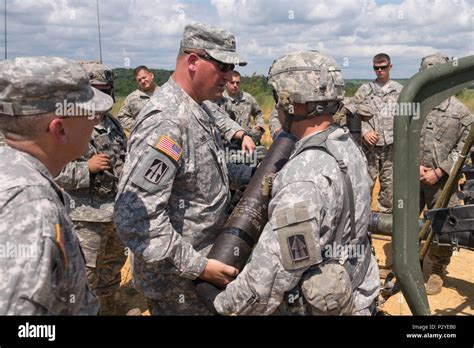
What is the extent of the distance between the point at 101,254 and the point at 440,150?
12.4 feet

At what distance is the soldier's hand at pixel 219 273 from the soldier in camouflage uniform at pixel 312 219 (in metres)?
0.17

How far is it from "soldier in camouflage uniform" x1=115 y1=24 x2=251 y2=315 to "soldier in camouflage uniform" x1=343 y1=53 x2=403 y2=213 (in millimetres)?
4362

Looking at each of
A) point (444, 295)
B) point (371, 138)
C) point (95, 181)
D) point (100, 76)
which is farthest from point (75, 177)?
point (371, 138)

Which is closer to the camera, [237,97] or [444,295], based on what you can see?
[444,295]

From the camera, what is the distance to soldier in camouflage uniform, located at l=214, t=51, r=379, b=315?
80.5 inches

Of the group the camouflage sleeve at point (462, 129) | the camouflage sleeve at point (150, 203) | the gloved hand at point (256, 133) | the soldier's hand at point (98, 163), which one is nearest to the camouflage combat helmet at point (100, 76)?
the soldier's hand at point (98, 163)

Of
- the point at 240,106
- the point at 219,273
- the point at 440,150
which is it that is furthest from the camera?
the point at 240,106

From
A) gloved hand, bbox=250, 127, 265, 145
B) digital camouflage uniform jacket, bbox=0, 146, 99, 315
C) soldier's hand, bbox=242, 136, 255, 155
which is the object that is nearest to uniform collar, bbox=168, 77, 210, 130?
digital camouflage uniform jacket, bbox=0, 146, 99, 315

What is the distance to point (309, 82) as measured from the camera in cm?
229

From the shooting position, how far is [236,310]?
2256 millimetres

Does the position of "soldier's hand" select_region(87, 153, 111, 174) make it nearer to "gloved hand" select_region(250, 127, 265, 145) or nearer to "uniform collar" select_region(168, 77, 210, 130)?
"uniform collar" select_region(168, 77, 210, 130)

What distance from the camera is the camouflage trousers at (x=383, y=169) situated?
22.6ft

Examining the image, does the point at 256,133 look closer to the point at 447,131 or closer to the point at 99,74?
the point at 447,131

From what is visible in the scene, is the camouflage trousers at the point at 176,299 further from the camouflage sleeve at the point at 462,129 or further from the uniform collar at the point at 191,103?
the camouflage sleeve at the point at 462,129
